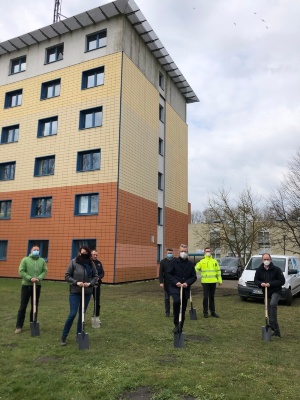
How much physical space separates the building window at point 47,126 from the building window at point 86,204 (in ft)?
17.9

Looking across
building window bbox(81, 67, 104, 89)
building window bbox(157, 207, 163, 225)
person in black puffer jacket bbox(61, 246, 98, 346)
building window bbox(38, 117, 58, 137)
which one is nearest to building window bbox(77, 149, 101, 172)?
building window bbox(38, 117, 58, 137)

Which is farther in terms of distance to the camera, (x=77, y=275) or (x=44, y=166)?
(x=44, y=166)

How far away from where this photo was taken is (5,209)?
25.4m

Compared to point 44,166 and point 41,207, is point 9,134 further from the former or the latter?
point 41,207

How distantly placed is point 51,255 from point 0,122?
463 inches

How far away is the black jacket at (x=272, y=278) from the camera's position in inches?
309

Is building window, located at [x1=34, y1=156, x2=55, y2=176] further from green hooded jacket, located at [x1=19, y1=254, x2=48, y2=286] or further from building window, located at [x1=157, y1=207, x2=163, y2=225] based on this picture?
green hooded jacket, located at [x1=19, y1=254, x2=48, y2=286]

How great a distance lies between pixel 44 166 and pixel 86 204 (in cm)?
488

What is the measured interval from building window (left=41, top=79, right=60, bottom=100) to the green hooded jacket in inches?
766

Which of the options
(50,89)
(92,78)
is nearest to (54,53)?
(50,89)

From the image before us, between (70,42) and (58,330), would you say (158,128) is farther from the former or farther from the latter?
(58,330)

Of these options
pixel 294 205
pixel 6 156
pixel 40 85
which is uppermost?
pixel 40 85

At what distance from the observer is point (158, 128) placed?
27375mm

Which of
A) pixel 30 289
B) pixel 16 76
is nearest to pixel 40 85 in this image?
pixel 16 76
